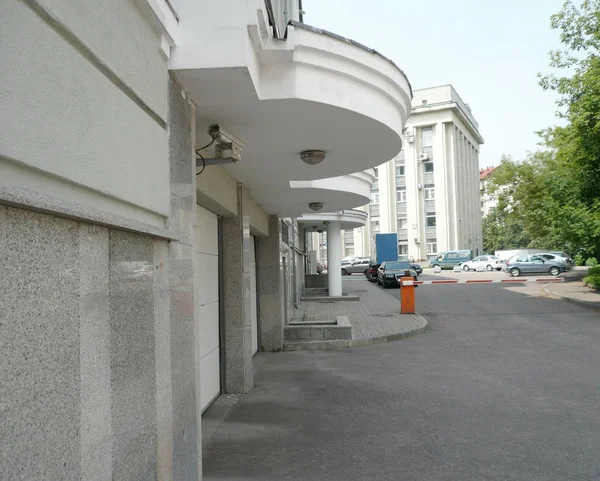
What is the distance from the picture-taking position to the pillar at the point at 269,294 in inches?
431

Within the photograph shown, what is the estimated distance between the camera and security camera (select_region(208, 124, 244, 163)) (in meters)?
4.57

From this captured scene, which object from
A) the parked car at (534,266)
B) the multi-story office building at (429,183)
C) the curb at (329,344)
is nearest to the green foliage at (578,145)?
the curb at (329,344)

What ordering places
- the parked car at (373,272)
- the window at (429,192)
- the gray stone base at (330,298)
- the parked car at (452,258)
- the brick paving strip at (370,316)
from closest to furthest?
the brick paving strip at (370,316) < the gray stone base at (330,298) < the parked car at (373,272) < the parked car at (452,258) < the window at (429,192)

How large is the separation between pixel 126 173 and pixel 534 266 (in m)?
38.0

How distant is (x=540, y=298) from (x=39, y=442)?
865 inches

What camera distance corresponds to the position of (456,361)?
945cm

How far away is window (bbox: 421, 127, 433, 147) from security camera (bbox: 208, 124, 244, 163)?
58975 mm

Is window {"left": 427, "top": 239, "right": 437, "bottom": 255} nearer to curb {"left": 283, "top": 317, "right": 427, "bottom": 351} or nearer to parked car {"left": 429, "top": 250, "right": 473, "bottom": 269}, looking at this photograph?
parked car {"left": 429, "top": 250, "right": 473, "bottom": 269}

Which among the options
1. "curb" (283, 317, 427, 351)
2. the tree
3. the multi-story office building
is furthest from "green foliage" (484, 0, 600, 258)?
the multi-story office building

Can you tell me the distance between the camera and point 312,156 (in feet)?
18.5

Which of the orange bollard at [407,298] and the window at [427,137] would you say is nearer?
the orange bollard at [407,298]

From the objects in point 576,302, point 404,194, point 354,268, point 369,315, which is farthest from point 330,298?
point 404,194

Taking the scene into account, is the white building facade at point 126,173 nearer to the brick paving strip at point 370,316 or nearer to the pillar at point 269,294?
the pillar at point 269,294

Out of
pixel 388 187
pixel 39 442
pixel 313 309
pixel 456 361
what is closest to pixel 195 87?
pixel 39 442
